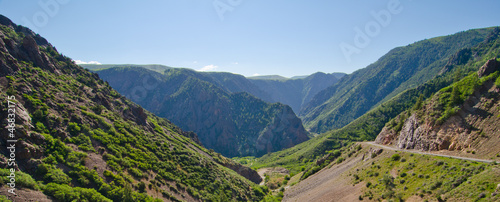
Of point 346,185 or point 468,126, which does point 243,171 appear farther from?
point 468,126

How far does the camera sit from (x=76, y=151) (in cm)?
4078

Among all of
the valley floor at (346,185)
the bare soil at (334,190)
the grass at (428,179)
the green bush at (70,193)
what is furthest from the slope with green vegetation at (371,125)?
the green bush at (70,193)

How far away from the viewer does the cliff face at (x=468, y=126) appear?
1414 inches

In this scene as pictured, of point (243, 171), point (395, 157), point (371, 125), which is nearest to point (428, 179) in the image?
point (395, 157)

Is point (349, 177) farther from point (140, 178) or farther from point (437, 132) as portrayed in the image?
point (140, 178)

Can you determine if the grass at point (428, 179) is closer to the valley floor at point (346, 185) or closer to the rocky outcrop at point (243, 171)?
the valley floor at point (346, 185)

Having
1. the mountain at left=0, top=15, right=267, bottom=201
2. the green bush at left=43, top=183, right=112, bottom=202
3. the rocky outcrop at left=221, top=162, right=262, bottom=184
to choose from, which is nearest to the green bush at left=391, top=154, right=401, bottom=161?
the mountain at left=0, top=15, right=267, bottom=201

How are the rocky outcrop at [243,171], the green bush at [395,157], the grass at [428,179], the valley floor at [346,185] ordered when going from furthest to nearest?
the rocky outcrop at [243,171], the green bush at [395,157], the valley floor at [346,185], the grass at [428,179]

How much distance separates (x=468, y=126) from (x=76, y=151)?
231 ft

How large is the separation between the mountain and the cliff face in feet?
158

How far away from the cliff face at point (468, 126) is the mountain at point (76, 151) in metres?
48.3

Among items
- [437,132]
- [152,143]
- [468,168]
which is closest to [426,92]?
[437,132]

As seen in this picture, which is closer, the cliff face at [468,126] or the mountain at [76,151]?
the mountain at [76,151]

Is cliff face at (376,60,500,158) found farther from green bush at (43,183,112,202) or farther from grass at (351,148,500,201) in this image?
green bush at (43,183,112,202)
